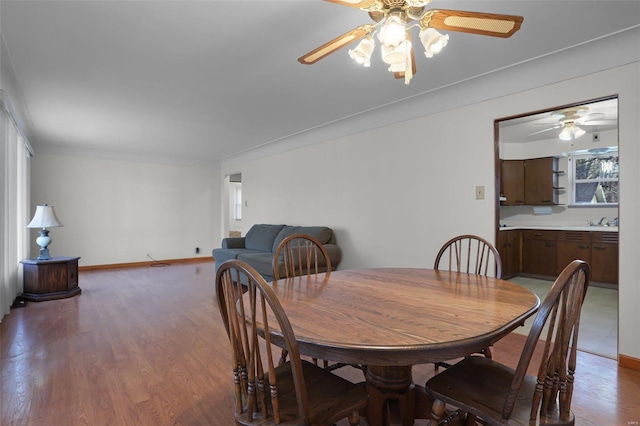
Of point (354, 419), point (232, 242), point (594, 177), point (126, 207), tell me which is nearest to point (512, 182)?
point (594, 177)

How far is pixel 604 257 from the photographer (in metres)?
4.47

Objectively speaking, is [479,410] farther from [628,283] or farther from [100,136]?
[100,136]

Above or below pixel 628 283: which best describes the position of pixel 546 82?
above

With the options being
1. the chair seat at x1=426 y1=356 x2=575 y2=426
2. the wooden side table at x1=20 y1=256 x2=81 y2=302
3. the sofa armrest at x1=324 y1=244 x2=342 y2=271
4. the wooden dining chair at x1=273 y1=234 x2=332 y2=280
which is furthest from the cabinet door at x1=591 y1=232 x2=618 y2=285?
the wooden side table at x1=20 y1=256 x2=81 y2=302

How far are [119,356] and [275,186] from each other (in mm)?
3717

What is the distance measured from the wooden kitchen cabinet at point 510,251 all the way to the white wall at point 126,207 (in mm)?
5806

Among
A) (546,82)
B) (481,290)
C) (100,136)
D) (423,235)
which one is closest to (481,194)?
(423,235)

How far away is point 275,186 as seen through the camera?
575cm

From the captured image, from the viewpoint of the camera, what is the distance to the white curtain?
309cm

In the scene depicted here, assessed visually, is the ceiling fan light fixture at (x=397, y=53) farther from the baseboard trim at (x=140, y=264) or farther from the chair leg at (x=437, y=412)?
the baseboard trim at (x=140, y=264)

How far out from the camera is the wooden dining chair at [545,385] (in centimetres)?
94

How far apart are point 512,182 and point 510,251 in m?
1.32

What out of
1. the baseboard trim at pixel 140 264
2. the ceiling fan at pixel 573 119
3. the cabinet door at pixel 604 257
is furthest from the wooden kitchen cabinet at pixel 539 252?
the baseboard trim at pixel 140 264

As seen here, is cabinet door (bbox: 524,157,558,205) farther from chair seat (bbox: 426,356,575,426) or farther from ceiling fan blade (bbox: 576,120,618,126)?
chair seat (bbox: 426,356,575,426)
